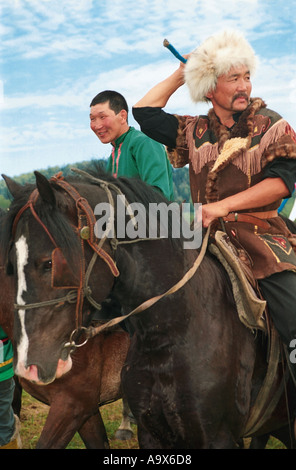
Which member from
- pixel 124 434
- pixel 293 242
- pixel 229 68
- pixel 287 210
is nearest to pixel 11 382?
pixel 124 434

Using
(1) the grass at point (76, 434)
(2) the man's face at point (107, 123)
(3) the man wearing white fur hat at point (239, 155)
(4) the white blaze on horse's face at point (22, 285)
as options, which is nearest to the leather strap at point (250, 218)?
(3) the man wearing white fur hat at point (239, 155)

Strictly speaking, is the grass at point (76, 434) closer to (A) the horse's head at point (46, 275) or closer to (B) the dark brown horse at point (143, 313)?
(B) the dark brown horse at point (143, 313)

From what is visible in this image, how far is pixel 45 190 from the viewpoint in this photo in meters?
2.85

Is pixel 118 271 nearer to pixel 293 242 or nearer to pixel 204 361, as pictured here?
pixel 204 361

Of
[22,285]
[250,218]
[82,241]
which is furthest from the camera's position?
[250,218]

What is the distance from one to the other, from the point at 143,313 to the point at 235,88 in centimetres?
164

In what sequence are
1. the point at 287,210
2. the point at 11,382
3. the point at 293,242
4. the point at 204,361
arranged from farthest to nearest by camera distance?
the point at 287,210 → the point at 11,382 → the point at 293,242 → the point at 204,361

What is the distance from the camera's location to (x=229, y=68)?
12.1 feet

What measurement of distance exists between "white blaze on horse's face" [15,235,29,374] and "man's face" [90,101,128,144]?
2.65 metres

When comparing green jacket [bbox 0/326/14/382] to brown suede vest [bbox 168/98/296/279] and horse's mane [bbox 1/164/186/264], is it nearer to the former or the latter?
horse's mane [bbox 1/164/186/264]

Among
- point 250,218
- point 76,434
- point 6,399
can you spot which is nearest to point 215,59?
point 250,218

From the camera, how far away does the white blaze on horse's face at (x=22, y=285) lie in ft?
9.26

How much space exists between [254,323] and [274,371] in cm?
40

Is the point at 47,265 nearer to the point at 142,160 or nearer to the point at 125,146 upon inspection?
the point at 142,160
